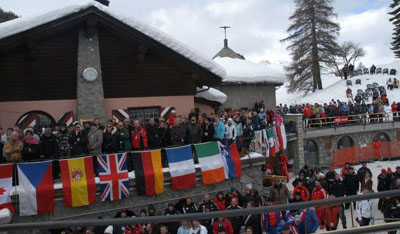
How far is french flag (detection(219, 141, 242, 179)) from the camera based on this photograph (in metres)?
13.2

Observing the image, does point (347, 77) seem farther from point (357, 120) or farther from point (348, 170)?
point (348, 170)

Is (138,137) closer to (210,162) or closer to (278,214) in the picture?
(210,162)

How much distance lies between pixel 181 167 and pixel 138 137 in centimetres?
169

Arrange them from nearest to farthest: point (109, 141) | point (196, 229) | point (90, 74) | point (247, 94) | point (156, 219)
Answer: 1. point (156, 219)
2. point (196, 229)
3. point (109, 141)
4. point (90, 74)
5. point (247, 94)

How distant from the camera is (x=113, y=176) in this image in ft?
36.2

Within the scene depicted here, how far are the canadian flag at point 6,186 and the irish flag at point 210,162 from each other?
221 inches

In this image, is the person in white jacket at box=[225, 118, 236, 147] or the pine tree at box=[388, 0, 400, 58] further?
the pine tree at box=[388, 0, 400, 58]

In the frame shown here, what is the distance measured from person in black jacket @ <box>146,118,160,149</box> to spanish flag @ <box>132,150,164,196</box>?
0.59 metres

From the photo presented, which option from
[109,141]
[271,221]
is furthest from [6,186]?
[271,221]

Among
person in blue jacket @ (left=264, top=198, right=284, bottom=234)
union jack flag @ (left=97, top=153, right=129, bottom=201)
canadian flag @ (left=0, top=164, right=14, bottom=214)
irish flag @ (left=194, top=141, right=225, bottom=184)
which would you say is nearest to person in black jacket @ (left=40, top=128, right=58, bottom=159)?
canadian flag @ (left=0, top=164, right=14, bottom=214)

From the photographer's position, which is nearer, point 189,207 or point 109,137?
point 189,207

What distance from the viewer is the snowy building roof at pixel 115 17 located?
40.6 ft

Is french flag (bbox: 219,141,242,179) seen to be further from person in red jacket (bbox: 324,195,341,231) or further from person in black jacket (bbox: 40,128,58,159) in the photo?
person in black jacket (bbox: 40,128,58,159)

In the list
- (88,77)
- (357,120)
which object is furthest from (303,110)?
(88,77)
